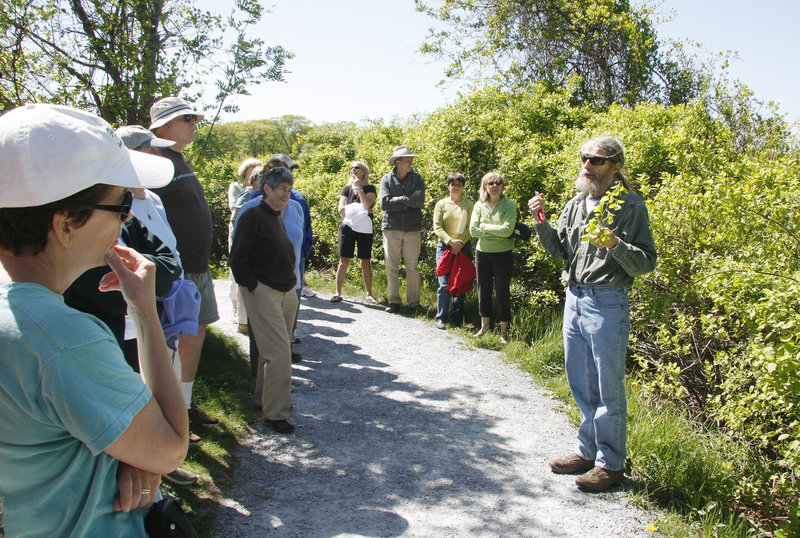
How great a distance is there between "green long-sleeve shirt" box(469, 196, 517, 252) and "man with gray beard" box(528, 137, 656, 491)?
8.62 feet

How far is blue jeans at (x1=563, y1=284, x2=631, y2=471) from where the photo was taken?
12.2 feet

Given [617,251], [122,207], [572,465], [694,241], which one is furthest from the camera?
[694,241]

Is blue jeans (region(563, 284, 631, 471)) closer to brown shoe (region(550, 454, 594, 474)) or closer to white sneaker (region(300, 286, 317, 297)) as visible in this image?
brown shoe (region(550, 454, 594, 474))

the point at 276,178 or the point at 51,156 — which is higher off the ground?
the point at 276,178

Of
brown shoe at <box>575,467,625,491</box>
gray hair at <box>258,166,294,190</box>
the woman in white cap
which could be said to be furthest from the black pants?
the woman in white cap

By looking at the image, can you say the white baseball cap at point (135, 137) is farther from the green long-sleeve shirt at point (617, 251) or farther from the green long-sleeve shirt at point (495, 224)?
the green long-sleeve shirt at point (495, 224)

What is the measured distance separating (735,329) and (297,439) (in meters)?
3.47

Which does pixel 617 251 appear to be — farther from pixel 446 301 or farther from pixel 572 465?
pixel 446 301

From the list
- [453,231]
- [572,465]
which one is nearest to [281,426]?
[572,465]

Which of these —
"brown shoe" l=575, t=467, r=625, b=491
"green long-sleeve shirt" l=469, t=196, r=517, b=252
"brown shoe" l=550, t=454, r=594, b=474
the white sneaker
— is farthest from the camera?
the white sneaker

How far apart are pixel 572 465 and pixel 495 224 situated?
337 centimetres

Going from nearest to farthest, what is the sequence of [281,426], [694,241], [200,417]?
[200,417], [281,426], [694,241]

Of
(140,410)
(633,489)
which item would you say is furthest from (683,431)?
(140,410)

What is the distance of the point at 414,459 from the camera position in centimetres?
435
